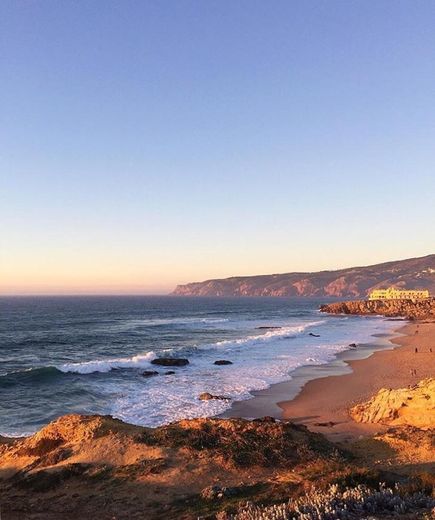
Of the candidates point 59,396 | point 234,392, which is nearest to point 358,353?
point 234,392

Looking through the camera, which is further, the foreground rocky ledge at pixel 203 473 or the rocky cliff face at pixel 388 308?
the rocky cliff face at pixel 388 308

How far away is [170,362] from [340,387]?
17.9 m

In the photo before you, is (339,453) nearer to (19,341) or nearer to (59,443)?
(59,443)

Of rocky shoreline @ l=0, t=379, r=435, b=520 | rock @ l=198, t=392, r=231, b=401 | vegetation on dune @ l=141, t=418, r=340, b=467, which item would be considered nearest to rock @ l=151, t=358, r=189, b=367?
rock @ l=198, t=392, r=231, b=401

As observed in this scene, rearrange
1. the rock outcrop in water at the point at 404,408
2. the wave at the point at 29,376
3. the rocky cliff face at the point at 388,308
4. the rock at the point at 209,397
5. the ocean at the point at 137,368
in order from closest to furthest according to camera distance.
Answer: the rock outcrop in water at the point at 404,408 < the ocean at the point at 137,368 < the rock at the point at 209,397 < the wave at the point at 29,376 < the rocky cliff face at the point at 388,308

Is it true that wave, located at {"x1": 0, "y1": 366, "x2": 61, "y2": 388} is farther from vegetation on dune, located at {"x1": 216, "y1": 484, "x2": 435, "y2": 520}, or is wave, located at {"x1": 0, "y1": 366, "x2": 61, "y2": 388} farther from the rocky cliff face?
the rocky cliff face

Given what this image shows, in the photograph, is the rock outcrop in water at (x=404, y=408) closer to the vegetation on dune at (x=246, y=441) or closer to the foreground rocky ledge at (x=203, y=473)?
the foreground rocky ledge at (x=203, y=473)

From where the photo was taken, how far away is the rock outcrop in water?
19.9 metres

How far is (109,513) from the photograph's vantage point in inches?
438

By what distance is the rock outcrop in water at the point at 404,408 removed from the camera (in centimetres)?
1994

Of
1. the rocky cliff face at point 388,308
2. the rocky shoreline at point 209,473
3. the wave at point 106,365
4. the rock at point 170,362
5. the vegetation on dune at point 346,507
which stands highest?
the vegetation on dune at point 346,507

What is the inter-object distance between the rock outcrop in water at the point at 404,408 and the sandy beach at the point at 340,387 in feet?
2.61

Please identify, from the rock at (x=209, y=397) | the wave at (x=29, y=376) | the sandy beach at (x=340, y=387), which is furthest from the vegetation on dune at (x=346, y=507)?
the wave at (x=29, y=376)

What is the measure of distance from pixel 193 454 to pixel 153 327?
7351cm
